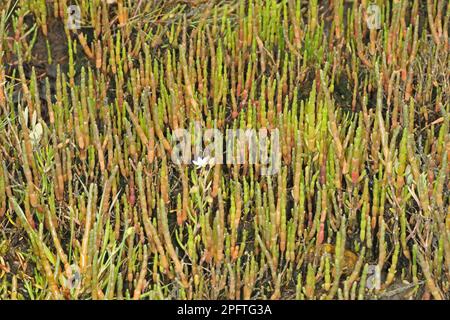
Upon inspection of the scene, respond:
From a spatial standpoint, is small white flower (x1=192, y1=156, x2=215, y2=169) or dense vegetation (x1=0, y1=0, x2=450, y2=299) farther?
small white flower (x1=192, y1=156, x2=215, y2=169)

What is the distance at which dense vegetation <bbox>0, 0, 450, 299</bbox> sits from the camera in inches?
103

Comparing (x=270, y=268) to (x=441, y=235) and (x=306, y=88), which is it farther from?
(x=306, y=88)

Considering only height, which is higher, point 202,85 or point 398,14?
point 398,14

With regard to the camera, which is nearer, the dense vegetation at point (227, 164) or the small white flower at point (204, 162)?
the dense vegetation at point (227, 164)

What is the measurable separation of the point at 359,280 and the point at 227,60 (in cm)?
126

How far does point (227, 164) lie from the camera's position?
2.99 metres

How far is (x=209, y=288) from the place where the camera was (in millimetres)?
2641

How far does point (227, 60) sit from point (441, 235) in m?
1.35

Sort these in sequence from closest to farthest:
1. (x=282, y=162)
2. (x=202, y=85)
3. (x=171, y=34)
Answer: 1. (x=282, y=162)
2. (x=202, y=85)
3. (x=171, y=34)

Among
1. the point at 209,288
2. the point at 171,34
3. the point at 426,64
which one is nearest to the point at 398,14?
the point at 426,64

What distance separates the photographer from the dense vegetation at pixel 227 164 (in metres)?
2.62
